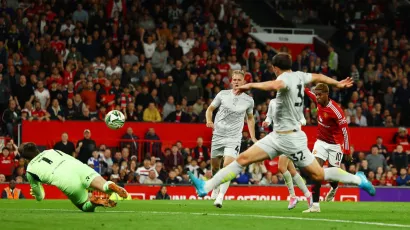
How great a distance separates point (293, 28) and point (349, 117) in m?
8.75

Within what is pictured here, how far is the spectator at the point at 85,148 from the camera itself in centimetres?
2625

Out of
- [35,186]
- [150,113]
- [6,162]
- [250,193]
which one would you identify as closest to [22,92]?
[6,162]

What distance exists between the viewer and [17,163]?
84.6 ft

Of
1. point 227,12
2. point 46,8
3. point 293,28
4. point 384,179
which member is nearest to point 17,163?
point 46,8

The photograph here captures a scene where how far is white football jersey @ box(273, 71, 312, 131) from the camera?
13.8m

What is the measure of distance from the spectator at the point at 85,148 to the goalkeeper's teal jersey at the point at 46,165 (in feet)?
38.3

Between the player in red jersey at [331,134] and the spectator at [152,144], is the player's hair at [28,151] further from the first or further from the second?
the spectator at [152,144]

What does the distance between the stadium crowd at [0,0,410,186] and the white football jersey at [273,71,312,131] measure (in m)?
12.6

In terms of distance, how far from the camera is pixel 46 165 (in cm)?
1444

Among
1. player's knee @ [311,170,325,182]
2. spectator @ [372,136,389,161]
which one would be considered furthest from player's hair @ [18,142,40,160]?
spectator @ [372,136,389,161]

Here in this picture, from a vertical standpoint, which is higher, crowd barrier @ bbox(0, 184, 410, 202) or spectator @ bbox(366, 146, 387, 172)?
spectator @ bbox(366, 146, 387, 172)

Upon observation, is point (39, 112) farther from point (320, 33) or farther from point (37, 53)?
point (320, 33)

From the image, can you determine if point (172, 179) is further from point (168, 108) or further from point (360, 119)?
point (360, 119)

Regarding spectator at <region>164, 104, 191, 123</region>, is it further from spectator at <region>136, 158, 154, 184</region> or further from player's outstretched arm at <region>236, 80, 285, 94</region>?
player's outstretched arm at <region>236, 80, 285, 94</region>
